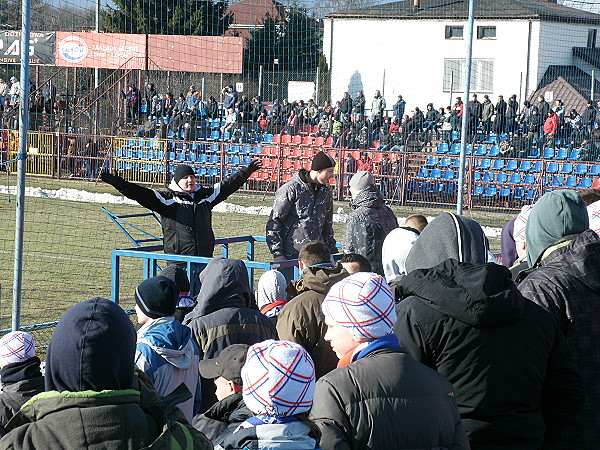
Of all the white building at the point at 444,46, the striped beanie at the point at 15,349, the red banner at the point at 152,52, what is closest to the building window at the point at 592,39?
the white building at the point at 444,46

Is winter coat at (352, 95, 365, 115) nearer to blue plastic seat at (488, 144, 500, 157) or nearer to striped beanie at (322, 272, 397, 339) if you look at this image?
blue plastic seat at (488, 144, 500, 157)

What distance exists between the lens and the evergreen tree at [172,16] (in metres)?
17.5

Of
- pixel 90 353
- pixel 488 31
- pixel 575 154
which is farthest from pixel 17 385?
pixel 488 31

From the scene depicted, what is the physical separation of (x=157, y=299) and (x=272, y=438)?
5.64ft

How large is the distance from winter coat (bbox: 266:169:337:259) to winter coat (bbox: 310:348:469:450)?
16.4 feet

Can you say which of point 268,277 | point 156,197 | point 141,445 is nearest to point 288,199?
point 156,197

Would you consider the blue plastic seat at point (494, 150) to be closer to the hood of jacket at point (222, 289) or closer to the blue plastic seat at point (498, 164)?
the blue plastic seat at point (498, 164)

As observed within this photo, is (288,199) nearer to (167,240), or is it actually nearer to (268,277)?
(167,240)

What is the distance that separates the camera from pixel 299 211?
7605 mm

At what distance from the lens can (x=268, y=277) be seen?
5.01 meters

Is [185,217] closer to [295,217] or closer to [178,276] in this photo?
[295,217]

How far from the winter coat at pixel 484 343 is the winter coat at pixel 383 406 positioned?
298 millimetres

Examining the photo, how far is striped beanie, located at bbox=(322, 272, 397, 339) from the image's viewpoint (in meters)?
2.68

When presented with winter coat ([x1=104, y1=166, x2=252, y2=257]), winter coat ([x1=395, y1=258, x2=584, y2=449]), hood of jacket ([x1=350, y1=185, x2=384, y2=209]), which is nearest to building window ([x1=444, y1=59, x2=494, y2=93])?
winter coat ([x1=104, y1=166, x2=252, y2=257])
